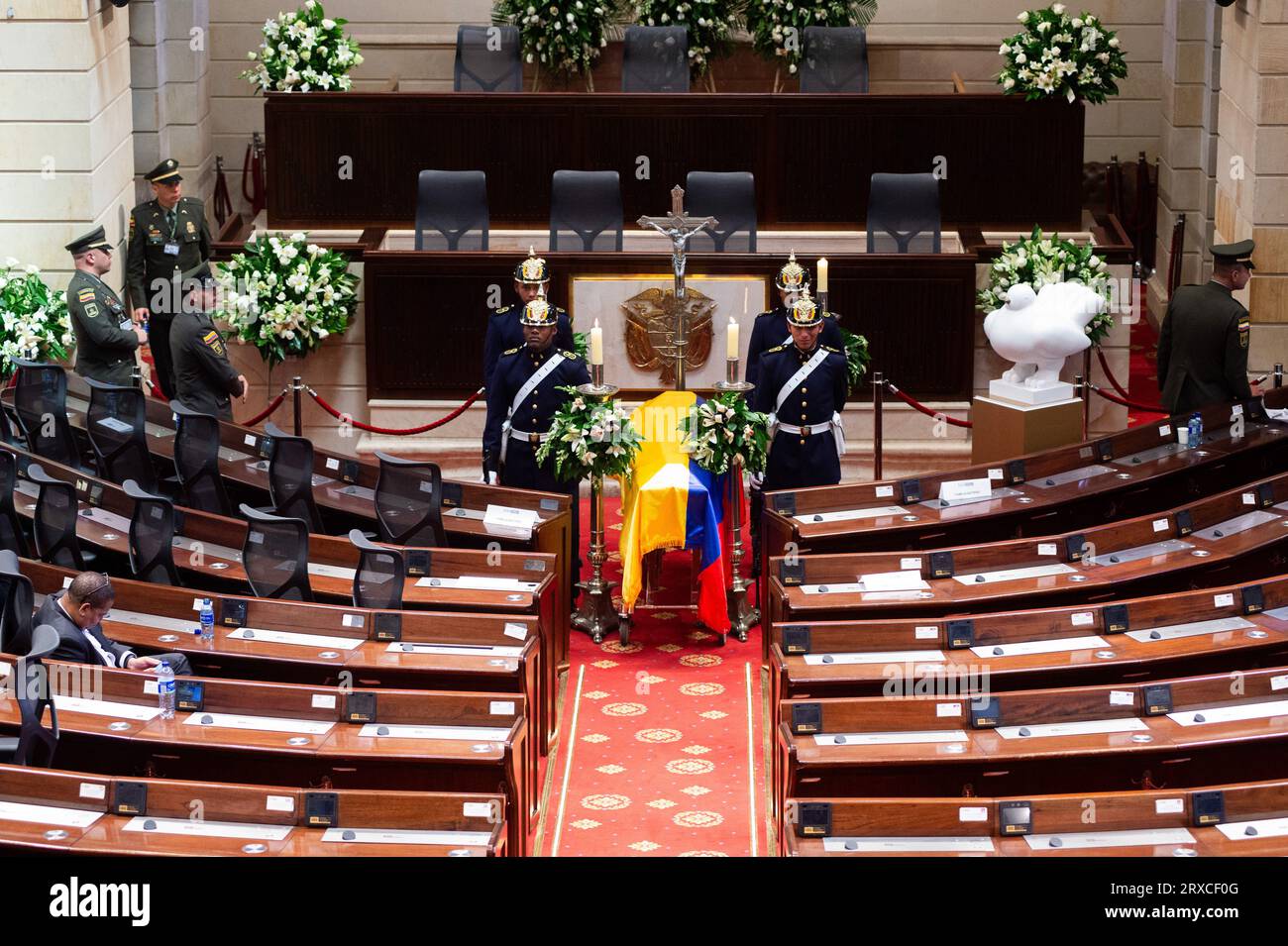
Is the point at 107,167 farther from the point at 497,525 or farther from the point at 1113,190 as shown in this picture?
the point at 1113,190

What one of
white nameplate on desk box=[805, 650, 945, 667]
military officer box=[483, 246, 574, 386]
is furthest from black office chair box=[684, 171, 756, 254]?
white nameplate on desk box=[805, 650, 945, 667]

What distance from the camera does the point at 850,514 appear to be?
9.41 metres

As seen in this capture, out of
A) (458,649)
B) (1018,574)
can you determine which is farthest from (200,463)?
(1018,574)

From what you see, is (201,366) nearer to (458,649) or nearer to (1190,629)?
(458,649)

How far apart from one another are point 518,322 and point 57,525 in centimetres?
295

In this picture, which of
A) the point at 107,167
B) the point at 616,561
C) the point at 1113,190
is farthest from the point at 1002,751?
the point at 1113,190

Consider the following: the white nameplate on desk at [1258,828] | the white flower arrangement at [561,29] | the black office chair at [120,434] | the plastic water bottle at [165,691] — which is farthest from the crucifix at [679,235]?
the white nameplate on desk at [1258,828]

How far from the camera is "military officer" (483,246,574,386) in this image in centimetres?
1018

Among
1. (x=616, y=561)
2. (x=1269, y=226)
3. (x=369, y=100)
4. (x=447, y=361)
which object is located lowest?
(x=616, y=561)

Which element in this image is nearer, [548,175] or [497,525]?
[497,525]

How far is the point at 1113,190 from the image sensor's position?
54.5ft

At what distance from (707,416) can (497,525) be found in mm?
1240

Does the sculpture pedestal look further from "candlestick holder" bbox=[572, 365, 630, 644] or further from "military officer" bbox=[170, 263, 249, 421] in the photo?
"military officer" bbox=[170, 263, 249, 421]

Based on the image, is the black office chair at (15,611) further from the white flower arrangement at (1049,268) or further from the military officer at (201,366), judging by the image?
the white flower arrangement at (1049,268)
